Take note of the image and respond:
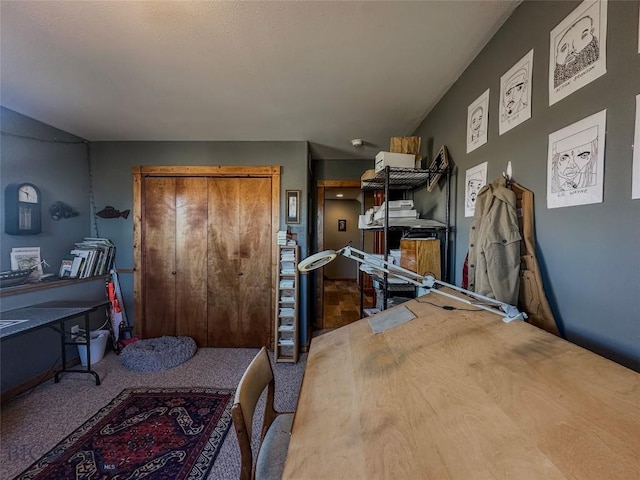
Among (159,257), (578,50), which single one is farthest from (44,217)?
(578,50)

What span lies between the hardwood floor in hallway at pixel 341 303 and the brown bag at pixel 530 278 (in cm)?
299

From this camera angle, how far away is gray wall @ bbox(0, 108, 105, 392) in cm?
238

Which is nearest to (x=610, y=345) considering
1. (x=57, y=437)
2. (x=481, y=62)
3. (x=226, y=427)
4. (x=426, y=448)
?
(x=426, y=448)

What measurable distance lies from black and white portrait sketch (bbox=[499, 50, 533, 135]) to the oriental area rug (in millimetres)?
2484

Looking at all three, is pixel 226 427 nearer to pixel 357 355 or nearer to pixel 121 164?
pixel 357 355

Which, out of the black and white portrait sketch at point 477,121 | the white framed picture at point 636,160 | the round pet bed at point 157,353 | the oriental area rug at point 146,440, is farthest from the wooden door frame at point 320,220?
the white framed picture at point 636,160

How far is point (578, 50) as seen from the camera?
3.26ft

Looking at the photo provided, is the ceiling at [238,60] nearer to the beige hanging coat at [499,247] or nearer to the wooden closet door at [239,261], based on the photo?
the wooden closet door at [239,261]

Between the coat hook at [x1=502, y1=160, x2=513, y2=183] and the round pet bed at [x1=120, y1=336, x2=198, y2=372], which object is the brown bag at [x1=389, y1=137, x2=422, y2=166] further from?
the round pet bed at [x1=120, y1=336, x2=198, y2=372]

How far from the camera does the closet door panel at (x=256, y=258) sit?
3230 mm

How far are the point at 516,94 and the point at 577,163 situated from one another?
0.54 metres

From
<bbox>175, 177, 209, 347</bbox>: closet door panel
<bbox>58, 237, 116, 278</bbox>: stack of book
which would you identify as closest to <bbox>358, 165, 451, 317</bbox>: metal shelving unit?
<bbox>175, 177, 209, 347</bbox>: closet door panel

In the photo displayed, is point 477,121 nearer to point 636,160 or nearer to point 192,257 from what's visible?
point 636,160

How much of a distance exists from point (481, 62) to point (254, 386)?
209cm
